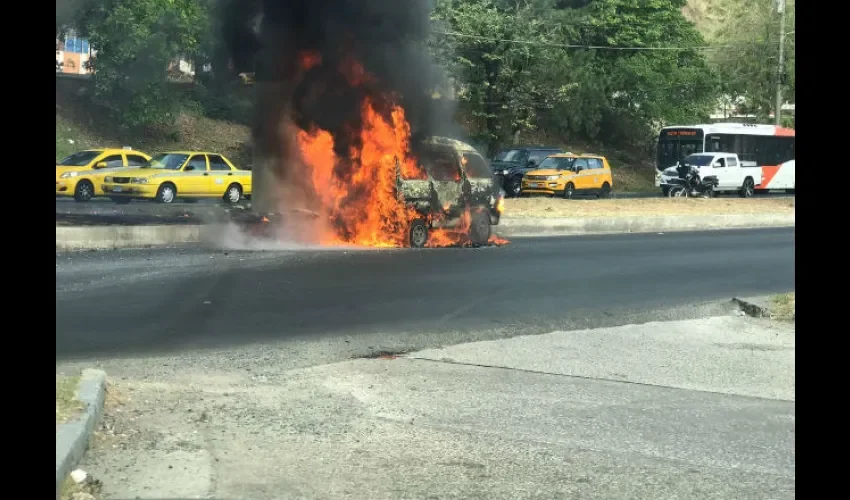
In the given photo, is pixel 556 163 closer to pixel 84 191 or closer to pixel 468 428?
pixel 84 191

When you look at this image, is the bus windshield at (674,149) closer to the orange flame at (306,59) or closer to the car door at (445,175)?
the orange flame at (306,59)

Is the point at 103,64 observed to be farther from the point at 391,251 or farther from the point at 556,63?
the point at 391,251

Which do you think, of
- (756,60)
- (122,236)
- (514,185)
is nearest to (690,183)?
(514,185)

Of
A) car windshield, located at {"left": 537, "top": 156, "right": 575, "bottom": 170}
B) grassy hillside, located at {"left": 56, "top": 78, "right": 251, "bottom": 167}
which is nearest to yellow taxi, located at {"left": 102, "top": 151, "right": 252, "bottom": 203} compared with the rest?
grassy hillside, located at {"left": 56, "top": 78, "right": 251, "bottom": 167}

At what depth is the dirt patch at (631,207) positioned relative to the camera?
25.6m

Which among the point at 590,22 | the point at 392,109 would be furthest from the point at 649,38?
the point at 392,109

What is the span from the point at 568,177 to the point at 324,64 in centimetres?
1939

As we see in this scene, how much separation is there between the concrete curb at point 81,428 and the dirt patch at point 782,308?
24.7 feet

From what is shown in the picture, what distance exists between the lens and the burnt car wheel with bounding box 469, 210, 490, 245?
17.9 m

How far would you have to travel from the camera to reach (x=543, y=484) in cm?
523

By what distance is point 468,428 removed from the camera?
633 cm

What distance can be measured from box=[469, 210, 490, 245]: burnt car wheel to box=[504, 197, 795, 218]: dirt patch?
215 inches

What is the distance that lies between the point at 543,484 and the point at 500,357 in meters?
3.49

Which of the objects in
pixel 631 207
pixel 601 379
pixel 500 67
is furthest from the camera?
pixel 500 67
